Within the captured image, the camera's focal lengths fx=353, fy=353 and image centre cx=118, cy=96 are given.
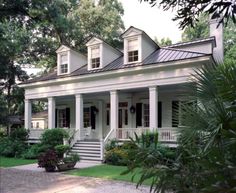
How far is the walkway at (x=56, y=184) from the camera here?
10.6 meters

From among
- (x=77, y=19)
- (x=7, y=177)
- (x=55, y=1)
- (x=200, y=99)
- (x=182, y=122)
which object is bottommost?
(x=7, y=177)

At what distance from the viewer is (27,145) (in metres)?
23.5

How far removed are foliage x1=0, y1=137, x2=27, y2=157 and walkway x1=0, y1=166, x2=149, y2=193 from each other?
773 cm

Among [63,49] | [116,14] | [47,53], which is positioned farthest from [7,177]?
[116,14]

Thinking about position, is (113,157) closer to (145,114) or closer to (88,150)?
(88,150)

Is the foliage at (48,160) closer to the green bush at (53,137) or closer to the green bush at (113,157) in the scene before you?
the green bush at (113,157)

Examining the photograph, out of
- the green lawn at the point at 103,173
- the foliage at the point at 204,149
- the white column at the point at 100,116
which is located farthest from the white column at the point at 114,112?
the foliage at the point at 204,149

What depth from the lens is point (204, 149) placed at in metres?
3.89

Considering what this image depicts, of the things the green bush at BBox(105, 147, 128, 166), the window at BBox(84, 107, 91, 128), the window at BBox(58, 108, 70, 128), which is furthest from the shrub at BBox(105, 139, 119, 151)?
the window at BBox(58, 108, 70, 128)

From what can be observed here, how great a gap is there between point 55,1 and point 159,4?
8213 millimetres

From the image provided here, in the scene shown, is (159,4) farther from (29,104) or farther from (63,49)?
(29,104)

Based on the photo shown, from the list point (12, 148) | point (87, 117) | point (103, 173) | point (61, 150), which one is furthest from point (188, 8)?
point (87, 117)

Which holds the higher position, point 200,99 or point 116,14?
point 116,14

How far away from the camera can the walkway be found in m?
10.6
